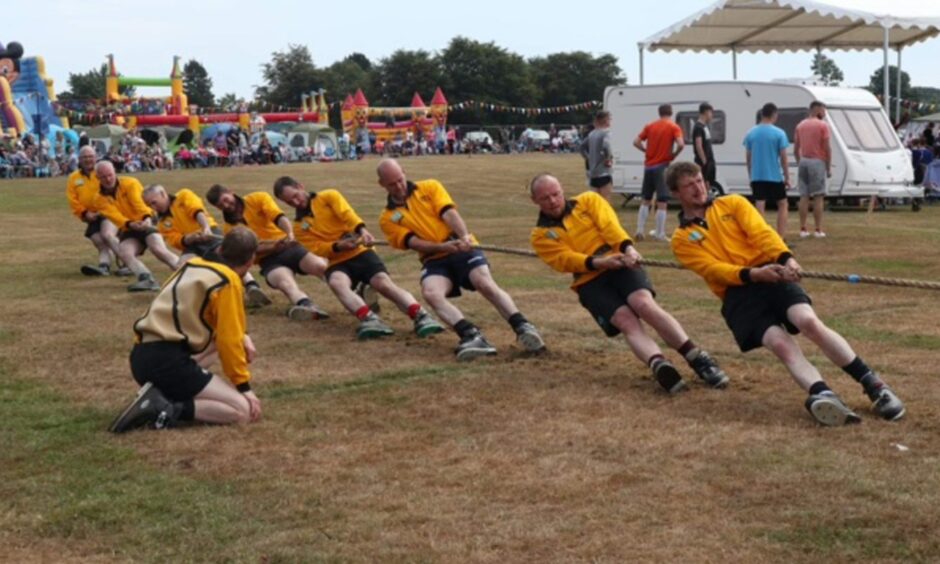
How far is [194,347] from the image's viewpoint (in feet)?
23.5

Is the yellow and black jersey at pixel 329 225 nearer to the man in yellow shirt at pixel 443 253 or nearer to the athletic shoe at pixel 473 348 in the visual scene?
the man in yellow shirt at pixel 443 253

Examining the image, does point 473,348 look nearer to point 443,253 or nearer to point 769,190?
point 443,253

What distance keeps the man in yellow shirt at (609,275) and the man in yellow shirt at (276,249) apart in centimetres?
335

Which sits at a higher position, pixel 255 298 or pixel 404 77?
pixel 404 77

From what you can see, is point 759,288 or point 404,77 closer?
point 759,288

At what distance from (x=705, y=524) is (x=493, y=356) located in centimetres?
425

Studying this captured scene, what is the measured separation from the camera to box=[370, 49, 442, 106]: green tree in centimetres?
10425

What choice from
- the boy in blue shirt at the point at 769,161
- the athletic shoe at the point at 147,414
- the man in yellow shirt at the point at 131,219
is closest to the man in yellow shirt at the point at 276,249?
the man in yellow shirt at the point at 131,219

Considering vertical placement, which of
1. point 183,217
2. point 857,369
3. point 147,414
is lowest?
point 147,414

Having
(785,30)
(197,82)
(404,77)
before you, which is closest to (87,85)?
(197,82)

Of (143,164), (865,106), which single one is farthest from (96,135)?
(865,106)

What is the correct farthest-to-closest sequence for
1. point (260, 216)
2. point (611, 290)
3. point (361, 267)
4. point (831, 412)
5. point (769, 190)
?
point (769, 190) → point (260, 216) → point (361, 267) → point (611, 290) → point (831, 412)

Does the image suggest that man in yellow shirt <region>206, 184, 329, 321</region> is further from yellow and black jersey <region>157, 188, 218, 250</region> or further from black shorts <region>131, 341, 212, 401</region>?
black shorts <region>131, 341, 212, 401</region>

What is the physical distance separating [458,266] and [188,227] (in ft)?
14.9
